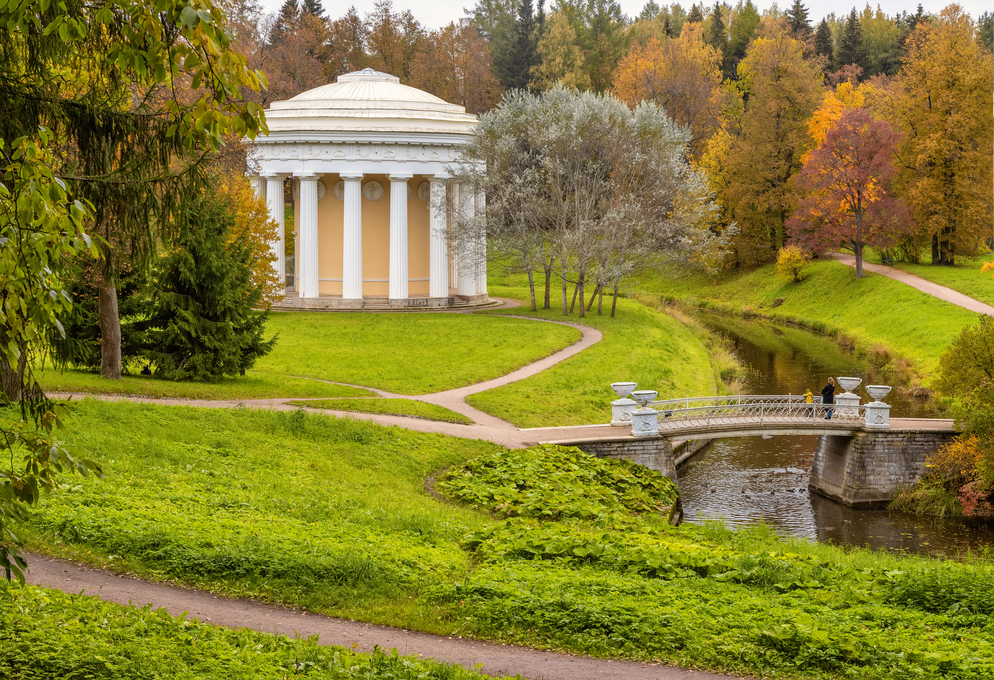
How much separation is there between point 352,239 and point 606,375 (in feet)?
61.0

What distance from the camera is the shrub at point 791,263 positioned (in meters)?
60.6

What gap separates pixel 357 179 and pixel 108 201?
37952 millimetres

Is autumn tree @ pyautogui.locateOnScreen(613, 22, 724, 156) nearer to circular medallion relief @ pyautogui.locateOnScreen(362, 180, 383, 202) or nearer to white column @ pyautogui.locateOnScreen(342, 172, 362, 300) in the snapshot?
circular medallion relief @ pyautogui.locateOnScreen(362, 180, 383, 202)

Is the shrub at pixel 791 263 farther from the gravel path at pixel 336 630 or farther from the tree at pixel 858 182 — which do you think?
the gravel path at pixel 336 630

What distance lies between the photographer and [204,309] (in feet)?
84.8

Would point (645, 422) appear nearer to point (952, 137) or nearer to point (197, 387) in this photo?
point (197, 387)

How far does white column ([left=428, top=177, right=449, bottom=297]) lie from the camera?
1927 inches

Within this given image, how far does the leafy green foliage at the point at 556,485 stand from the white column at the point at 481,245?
24.3 meters

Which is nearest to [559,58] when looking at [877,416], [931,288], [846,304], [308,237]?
A: [846,304]

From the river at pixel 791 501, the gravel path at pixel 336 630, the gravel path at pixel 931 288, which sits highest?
the gravel path at pixel 931 288

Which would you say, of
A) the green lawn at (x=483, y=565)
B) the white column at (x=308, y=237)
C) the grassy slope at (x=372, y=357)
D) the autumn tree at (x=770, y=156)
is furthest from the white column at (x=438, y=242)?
the green lawn at (x=483, y=565)

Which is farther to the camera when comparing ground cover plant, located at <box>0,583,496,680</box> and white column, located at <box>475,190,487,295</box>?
white column, located at <box>475,190,487,295</box>

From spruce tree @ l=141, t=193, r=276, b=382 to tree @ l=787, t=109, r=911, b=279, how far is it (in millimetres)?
40719

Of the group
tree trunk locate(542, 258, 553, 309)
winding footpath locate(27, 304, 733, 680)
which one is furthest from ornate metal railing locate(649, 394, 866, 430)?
tree trunk locate(542, 258, 553, 309)
